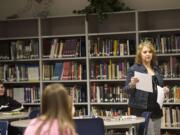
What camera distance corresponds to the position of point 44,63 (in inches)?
283

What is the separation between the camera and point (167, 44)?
641cm

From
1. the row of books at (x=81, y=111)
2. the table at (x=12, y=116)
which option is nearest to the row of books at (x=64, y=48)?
the row of books at (x=81, y=111)

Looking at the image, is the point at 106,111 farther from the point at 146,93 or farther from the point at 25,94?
the point at 146,93

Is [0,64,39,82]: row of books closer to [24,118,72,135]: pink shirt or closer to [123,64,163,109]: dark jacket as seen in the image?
[123,64,163,109]: dark jacket

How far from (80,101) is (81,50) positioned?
0.82 metres

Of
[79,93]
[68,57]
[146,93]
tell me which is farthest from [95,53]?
[146,93]

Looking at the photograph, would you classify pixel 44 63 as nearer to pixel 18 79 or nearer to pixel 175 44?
pixel 18 79

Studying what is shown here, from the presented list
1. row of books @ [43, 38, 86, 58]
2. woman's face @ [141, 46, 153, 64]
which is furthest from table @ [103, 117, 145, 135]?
row of books @ [43, 38, 86, 58]

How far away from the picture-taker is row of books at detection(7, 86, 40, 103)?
721 cm

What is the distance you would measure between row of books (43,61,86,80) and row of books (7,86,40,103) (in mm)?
310

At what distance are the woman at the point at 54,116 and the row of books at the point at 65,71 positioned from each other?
4068 millimetres

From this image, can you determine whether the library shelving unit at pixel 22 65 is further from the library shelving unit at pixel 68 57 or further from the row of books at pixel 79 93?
the row of books at pixel 79 93

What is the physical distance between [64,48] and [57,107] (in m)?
4.24

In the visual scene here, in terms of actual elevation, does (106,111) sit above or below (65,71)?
below
